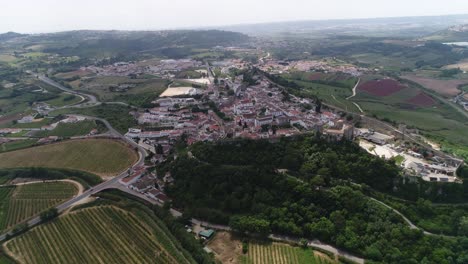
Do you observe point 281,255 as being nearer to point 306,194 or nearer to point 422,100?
point 306,194

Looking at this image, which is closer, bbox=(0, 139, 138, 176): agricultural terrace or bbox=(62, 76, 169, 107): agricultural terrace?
bbox=(0, 139, 138, 176): agricultural terrace

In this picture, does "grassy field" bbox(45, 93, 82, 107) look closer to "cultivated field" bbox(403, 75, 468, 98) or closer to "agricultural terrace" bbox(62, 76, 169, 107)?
"agricultural terrace" bbox(62, 76, 169, 107)

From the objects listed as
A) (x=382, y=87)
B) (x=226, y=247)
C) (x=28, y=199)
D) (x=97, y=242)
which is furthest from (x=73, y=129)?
(x=382, y=87)

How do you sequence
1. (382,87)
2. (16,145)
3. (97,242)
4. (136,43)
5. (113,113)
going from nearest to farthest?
(97,242) → (16,145) → (113,113) → (382,87) → (136,43)

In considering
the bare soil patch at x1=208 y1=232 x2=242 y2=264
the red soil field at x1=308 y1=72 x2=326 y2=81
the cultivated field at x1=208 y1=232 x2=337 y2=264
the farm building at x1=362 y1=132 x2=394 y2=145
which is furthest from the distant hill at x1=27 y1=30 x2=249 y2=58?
the cultivated field at x1=208 y1=232 x2=337 y2=264

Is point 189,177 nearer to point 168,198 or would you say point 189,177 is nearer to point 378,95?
point 168,198

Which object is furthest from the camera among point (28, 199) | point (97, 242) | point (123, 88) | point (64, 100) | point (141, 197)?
point (123, 88)

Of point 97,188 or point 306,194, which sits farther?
point 97,188
